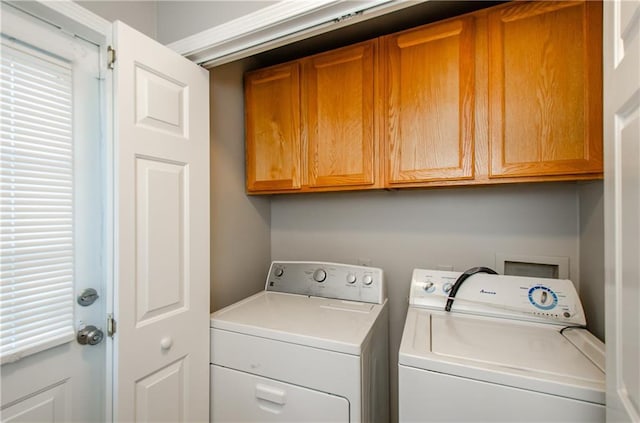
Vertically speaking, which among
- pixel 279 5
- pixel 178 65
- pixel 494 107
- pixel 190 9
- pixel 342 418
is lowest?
pixel 342 418

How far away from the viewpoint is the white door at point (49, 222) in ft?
2.93

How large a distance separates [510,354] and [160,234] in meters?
1.40

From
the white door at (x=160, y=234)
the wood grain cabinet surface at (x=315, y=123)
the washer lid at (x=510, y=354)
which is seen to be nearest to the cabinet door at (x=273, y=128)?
the wood grain cabinet surface at (x=315, y=123)

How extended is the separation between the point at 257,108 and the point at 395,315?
1.64 m

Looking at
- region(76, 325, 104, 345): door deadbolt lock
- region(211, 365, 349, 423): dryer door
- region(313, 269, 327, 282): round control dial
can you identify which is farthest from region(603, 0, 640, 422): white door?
region(76, 325, 104, 345): door deadbolt lock

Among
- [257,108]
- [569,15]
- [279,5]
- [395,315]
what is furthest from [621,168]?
[257,108]

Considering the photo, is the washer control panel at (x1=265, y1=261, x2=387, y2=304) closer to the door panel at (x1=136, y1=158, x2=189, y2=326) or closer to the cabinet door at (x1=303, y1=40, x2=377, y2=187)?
the cabinet door at (x1=303, y1=40, x2=377, y2=187)

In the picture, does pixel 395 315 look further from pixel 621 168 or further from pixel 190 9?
pixel 190 9

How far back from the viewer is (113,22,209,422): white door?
3.37 feet

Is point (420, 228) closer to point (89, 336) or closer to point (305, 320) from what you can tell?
point (305, 320)

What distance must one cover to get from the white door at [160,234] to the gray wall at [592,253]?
174cm

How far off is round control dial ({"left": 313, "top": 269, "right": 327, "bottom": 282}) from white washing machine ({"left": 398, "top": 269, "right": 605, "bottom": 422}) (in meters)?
0.60

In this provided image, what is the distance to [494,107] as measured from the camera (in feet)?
4.29

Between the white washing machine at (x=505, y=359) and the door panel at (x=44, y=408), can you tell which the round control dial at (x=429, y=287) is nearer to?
the white washing machine at (x=505, y=359)
